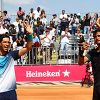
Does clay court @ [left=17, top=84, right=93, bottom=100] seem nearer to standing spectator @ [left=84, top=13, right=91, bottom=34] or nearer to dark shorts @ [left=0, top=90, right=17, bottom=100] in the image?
standing spectator @ [left=84, top=13, right=91, bottom=34]

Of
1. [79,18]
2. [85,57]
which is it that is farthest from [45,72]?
[85,57]

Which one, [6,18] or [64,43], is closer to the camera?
[64,43]

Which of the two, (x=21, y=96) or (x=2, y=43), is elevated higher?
(x=2, y=43)

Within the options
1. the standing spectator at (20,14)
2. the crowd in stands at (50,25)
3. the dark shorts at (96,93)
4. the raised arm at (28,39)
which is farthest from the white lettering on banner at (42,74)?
the raised arm at (28,39)

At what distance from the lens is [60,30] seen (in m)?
24.5

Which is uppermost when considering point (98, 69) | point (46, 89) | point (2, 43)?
point (2, 43)

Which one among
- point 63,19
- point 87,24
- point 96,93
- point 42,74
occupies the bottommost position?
point 42,74

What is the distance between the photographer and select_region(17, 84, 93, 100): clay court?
578 inches

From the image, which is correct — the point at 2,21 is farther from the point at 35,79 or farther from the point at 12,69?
the point at 12,69

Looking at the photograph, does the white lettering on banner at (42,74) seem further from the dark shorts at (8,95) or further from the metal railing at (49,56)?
the dark shorts at (8,95)

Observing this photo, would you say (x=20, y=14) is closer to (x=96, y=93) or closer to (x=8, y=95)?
(x=96, y=93)

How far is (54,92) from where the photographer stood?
16.5m

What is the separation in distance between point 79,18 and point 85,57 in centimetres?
1847

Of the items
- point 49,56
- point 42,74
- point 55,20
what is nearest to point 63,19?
point 55,20
